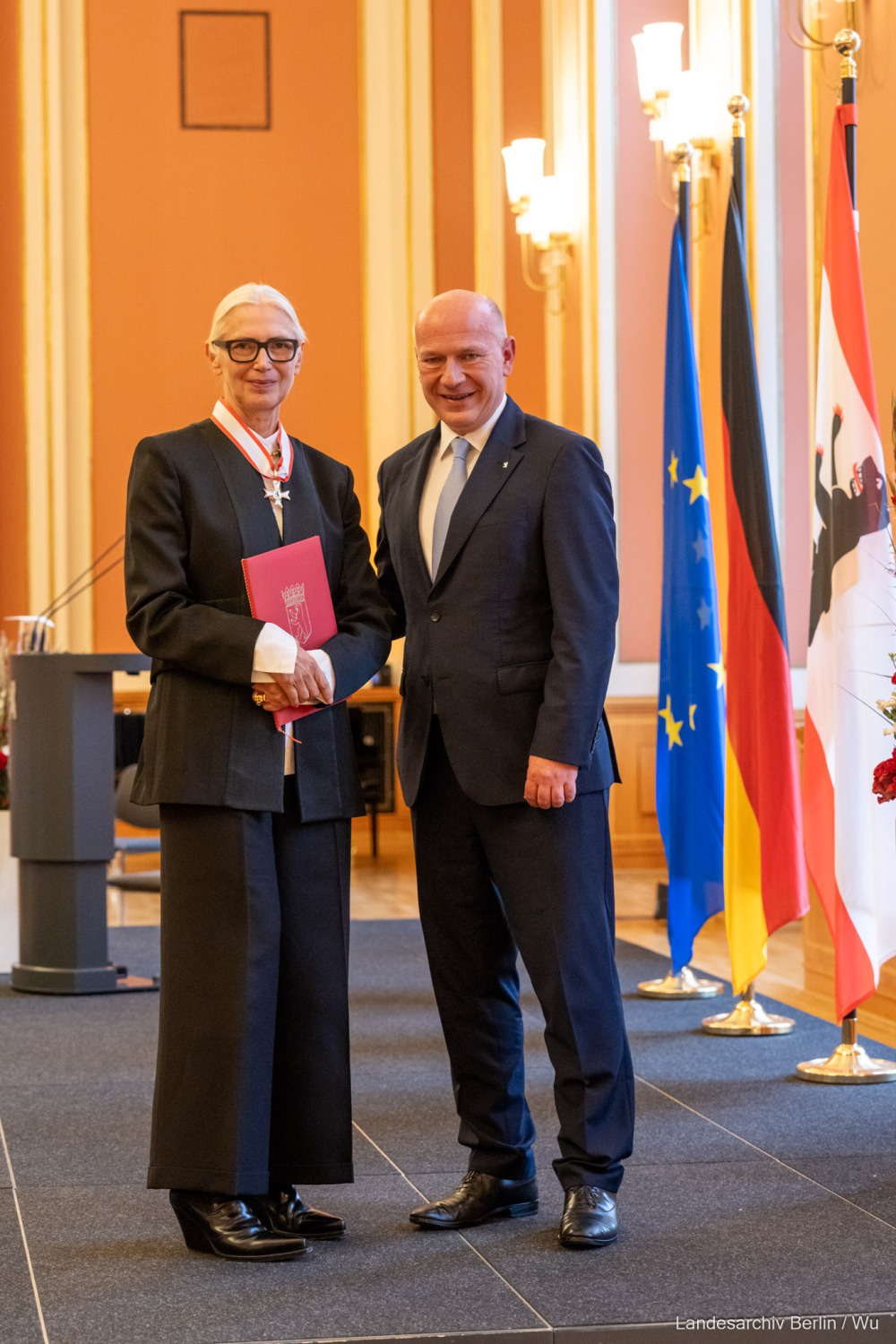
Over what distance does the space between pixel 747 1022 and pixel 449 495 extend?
243 centimetres

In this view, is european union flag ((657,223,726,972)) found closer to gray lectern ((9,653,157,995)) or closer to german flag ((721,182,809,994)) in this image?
german flag ((721,182,809,994))

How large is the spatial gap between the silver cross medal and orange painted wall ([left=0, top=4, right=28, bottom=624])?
24.7 feet

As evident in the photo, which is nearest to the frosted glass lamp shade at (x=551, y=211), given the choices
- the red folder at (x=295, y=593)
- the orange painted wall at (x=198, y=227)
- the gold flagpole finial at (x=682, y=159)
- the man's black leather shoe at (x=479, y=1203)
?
the orange painted wall at (x=198, y=227)

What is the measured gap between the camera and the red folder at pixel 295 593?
2615 millimetres

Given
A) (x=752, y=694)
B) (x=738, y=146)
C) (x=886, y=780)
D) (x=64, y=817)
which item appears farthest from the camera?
(x=64, y=817)

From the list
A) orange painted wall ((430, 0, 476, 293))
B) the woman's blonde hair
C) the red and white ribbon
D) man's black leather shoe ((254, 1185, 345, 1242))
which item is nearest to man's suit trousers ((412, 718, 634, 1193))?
man's black leather shoe ((254, 1185, 345, 1242))

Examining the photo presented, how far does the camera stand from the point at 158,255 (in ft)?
33.1

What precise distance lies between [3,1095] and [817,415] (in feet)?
8.71

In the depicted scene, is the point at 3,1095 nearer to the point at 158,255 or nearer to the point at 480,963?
the point at 480,963

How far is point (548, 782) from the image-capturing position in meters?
2.59

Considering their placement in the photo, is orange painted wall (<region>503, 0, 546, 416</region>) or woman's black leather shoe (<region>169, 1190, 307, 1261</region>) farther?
orange painted wall (<region>503, 0, 546, 416</region>)

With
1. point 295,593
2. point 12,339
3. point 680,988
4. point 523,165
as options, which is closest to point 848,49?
point 295,593

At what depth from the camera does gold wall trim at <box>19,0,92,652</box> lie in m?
9.85

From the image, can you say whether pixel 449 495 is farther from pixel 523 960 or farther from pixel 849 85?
pixel 849 85
